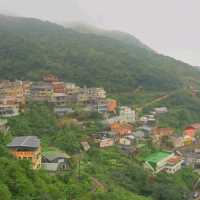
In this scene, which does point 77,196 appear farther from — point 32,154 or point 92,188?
point 32,154

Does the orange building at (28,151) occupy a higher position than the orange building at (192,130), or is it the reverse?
the orange building at (28,151)

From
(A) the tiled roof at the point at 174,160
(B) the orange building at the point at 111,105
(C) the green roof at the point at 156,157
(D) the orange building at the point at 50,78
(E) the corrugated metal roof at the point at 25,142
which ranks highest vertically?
(D) the orange building at the point at 50,78

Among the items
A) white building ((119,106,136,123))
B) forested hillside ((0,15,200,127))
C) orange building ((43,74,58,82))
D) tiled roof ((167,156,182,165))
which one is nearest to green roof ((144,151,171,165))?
tiled roof ((167,156,182,165))

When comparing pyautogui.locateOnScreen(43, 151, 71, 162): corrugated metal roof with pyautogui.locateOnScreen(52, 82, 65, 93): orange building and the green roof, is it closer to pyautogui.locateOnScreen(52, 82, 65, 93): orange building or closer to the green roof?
the green roof

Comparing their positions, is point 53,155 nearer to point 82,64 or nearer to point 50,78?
point 50,78

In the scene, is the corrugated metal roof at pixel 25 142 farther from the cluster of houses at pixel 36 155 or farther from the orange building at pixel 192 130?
the orange building at pixel 192 130

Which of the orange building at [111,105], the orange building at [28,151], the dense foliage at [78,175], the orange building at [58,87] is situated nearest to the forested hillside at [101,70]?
the orange building at [111,105]

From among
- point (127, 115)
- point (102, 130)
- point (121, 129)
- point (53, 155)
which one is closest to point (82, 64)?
point (127, 115)

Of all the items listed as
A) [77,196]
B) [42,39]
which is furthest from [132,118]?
[42,39]
